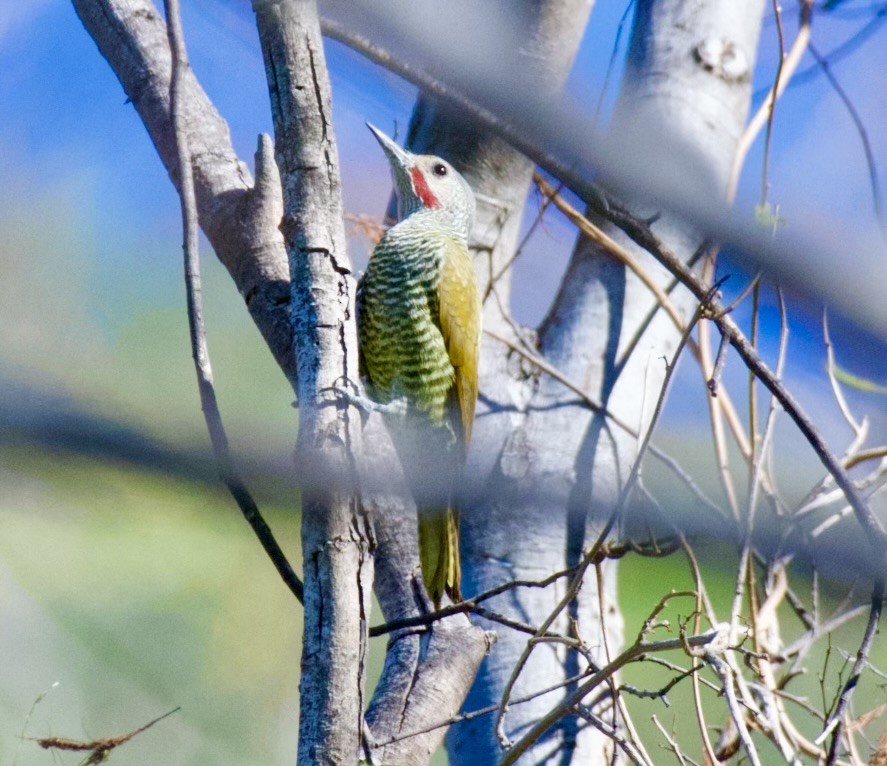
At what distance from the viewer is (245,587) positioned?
572 centimetres

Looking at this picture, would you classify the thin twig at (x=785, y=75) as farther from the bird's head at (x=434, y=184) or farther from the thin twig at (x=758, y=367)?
the thin twig at (x=758, y=367)

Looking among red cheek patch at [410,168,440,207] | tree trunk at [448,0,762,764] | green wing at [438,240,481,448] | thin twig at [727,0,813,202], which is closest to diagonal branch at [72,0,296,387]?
tree trunk at [448,0,762,764]

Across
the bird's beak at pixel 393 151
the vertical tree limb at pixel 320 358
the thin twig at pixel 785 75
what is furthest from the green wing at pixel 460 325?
the vertical tree limb at pixel 320 358

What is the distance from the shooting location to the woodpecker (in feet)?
10.8

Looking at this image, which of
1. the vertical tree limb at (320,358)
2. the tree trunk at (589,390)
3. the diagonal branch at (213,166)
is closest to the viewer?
the vertical tree limb at (320,358)

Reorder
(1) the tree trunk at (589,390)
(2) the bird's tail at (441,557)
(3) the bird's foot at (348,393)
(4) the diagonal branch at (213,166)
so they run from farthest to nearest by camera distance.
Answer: (1) the tree trunk at (589,390), (2) the bird's tail at (441,557), (4) the diagonal branch at (213,166), (3) the bird's foot at (348,393)

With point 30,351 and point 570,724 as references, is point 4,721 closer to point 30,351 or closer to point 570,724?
point 570,724

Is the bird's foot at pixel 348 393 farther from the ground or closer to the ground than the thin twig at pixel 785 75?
closer to the ground

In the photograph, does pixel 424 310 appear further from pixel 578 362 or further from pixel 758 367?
pixel 758 367

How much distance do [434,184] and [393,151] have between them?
176 millimetres

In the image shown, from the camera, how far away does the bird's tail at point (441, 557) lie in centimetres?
260

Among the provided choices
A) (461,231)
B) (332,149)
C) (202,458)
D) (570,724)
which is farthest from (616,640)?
(202,458)

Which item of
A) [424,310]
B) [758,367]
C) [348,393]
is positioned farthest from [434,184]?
[348,393]

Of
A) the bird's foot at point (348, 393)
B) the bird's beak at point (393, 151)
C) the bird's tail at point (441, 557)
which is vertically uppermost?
the bird's beak at point (393, 151)
